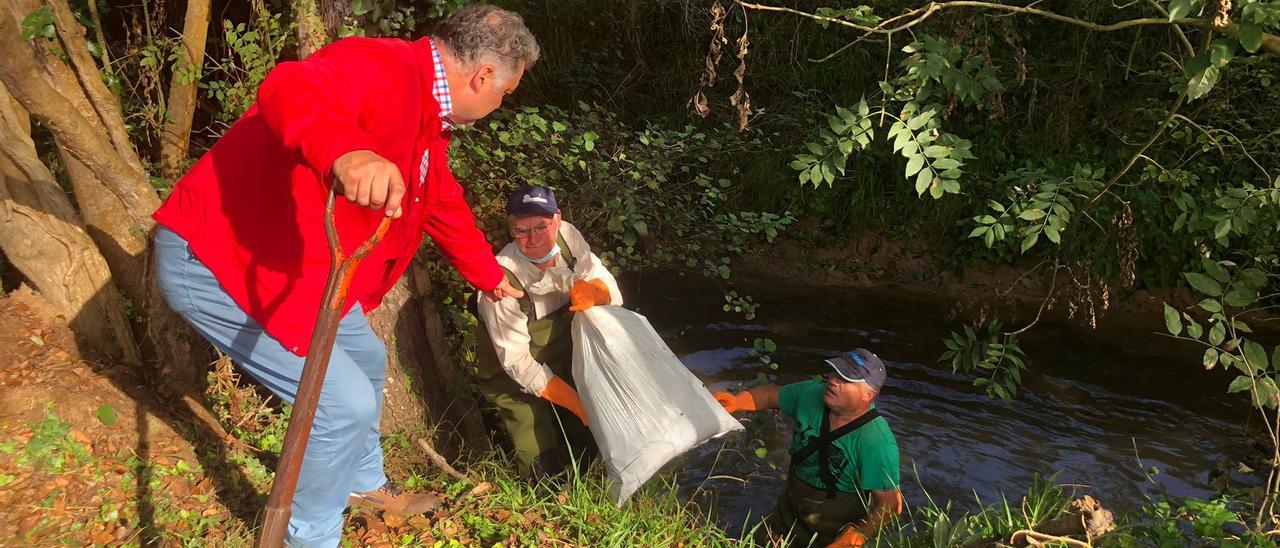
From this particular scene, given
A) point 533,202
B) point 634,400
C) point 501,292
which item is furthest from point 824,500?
point 533,202

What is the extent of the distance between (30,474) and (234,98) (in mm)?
1888

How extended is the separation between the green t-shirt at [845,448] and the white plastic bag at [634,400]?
58 centimetres

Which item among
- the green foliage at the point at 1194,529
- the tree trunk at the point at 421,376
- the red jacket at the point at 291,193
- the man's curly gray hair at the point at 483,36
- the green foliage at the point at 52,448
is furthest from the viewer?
the tree trunk at the point at 421,376

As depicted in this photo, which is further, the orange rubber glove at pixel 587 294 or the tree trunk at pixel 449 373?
the tree trunk at pixel 449 373

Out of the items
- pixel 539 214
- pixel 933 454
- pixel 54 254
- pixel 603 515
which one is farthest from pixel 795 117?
pixel 54 254

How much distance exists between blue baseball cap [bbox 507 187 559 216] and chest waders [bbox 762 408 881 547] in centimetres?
160

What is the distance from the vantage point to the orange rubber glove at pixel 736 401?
3.75 m

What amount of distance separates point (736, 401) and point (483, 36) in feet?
7.50

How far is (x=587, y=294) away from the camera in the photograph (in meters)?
3.40

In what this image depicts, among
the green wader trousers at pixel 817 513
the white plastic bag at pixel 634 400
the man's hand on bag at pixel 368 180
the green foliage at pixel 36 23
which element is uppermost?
the green foliage at pixel 36 23

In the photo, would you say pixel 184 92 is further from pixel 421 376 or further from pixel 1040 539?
pixel 1040 539

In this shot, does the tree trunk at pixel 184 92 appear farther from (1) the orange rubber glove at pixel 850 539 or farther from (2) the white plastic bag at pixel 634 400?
(1) the orange rubber glove at pixel 850 539

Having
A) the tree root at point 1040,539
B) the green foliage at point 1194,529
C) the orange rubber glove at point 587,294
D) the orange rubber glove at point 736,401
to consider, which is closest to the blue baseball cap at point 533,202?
the orange rubber glove at point 587,294

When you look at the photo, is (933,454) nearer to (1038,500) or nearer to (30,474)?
(1038,500)
